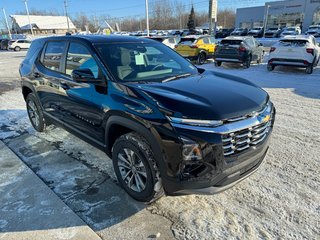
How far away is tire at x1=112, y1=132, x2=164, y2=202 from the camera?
104 inches

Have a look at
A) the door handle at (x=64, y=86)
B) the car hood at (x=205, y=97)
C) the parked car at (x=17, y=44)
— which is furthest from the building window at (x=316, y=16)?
the door handle at (x=64, y=86)

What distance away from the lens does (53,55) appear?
167 inches

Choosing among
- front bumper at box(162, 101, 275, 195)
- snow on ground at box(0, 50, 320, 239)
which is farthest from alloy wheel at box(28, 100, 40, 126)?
front bumper at box(162, 101, 275, 195)

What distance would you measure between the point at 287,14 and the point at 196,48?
155 feet

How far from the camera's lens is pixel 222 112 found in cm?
243

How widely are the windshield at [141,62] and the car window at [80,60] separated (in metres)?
0.16

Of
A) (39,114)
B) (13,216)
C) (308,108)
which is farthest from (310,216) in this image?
(39,114)

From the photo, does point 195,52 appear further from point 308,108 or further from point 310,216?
point 310,216

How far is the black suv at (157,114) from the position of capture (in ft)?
7.80

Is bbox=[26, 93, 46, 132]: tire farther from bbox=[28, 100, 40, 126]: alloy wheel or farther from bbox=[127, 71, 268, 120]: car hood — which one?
bbox=[127, 71, 268, 120]: car hood

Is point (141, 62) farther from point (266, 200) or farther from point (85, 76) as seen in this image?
point (266, 200)

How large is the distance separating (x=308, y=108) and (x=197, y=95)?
463 cm

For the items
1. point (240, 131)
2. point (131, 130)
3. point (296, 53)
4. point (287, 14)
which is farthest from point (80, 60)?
point (287, 14)

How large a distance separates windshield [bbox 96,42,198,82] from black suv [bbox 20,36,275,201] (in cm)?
1
